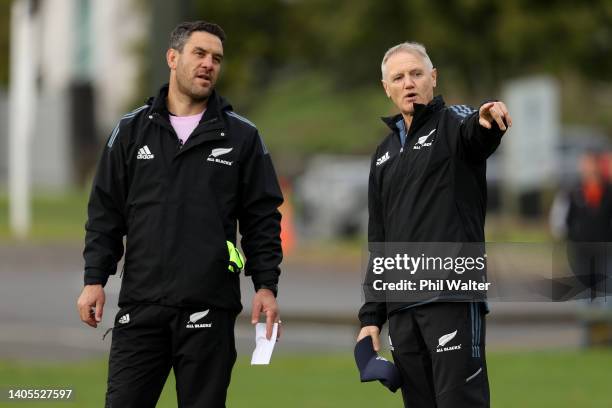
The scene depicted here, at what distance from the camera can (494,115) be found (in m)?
5.78

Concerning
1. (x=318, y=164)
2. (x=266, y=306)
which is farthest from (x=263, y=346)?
(x=318, y=164)

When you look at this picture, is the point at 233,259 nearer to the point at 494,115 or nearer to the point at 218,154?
the point at 218,154

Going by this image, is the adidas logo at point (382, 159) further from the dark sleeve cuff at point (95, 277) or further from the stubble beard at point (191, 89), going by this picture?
the dark sleeve cuff at point (95, 277)

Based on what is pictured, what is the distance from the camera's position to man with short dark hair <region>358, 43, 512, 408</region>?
20.1ft

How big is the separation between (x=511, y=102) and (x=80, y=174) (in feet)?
100

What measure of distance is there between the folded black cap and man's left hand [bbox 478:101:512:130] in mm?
1170

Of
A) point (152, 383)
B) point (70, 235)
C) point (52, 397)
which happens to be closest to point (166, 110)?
point (152, 383)

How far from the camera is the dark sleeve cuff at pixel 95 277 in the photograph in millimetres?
6348

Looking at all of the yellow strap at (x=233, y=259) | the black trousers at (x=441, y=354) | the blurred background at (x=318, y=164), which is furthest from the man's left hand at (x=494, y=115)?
the blurred background at (x=318, y=164)

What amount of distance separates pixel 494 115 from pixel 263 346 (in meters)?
1.49

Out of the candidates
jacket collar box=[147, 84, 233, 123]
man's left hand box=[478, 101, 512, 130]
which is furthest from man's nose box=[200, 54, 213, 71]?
man's left hand box=[478, 101, 512, 130]

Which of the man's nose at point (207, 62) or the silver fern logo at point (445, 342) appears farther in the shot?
the man's nose at point (207, 62)

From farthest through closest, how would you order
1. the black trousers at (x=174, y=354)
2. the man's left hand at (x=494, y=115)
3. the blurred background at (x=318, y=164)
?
the blurred background at (x=318, y=164) < the black trousers at (x=174, y=354) < the man's left hand at (x=494, y=115)

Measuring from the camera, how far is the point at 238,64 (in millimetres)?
37656
